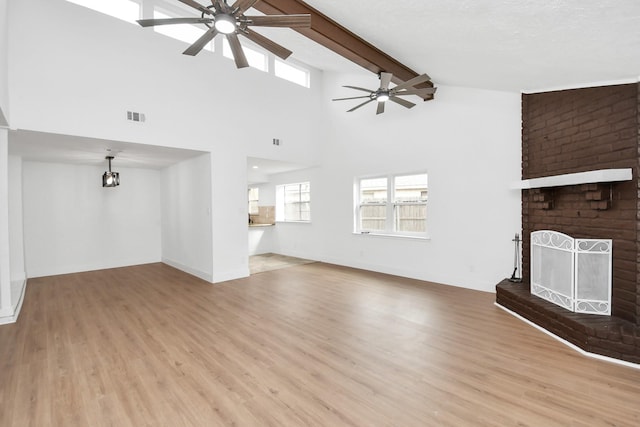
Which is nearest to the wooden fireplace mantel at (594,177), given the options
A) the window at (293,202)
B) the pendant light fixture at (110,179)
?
the window at (293,202)

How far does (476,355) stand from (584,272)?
1.54 meters

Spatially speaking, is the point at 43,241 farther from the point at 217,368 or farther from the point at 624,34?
the point at 624,34

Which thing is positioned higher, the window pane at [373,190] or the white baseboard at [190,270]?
the window pane at [373,190]

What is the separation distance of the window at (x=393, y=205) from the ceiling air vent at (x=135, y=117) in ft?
13.7

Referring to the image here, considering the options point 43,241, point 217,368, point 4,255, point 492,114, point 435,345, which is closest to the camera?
point 217,368

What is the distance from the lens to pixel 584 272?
121 inches

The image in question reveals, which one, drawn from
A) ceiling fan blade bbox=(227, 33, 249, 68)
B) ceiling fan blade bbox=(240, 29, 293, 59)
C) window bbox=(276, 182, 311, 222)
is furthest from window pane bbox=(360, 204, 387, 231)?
ceiling fan blade bbox=(227, 33, 249, 68)

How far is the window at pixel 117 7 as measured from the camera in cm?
419

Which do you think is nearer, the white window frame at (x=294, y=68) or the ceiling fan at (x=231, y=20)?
the ceiling fan at (x=231, y=20)

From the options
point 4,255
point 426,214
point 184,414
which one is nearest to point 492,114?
point 426,214

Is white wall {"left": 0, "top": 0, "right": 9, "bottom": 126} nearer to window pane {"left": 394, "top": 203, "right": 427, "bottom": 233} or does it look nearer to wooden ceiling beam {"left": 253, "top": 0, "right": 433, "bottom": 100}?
wooden ceiling beam {"left": 253, "top": 0, "right": 433, "bottom": 100}

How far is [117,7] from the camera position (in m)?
4.46

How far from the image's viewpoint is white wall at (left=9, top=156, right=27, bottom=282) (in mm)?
5184

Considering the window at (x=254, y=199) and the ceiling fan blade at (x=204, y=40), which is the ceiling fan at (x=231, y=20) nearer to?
the ceiling fan blade at (x=204, y=40)
